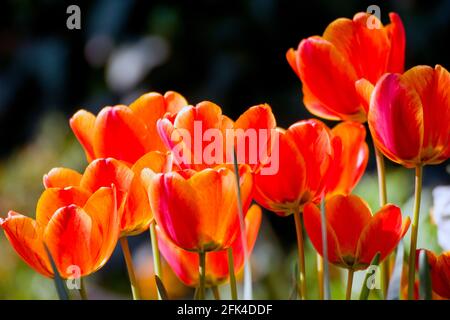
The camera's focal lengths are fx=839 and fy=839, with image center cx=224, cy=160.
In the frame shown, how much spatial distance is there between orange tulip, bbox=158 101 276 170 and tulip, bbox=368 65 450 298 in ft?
0.22

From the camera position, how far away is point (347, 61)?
0.55 metres

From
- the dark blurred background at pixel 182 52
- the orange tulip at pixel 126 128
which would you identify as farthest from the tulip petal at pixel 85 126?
the dark blurred background at pixel 182 52

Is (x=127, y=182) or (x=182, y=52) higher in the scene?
(x=182, y=52)

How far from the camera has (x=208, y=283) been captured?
0.56m

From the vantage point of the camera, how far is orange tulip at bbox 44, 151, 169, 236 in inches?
19.0

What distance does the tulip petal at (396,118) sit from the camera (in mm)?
483

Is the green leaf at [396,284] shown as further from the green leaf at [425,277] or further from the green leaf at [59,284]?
the green leaf at [59,284]

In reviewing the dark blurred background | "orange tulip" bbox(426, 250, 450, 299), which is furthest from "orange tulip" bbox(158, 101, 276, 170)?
the dark blurred background

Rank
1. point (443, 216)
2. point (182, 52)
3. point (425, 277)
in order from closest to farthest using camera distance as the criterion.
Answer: point (425, 277) → point (443, 216) → point (182, 52)

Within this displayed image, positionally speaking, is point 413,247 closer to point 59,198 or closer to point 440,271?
point 440,271

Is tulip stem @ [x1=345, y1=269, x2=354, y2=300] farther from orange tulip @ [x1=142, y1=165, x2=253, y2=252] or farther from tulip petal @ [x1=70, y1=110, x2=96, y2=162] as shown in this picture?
tulip petal @ [x1=70, y1=110, x2=96, y2=162]

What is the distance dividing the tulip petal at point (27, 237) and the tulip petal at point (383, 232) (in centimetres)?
19

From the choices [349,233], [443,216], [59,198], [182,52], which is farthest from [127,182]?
[182,52]

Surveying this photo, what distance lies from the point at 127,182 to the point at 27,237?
0.06 metres
